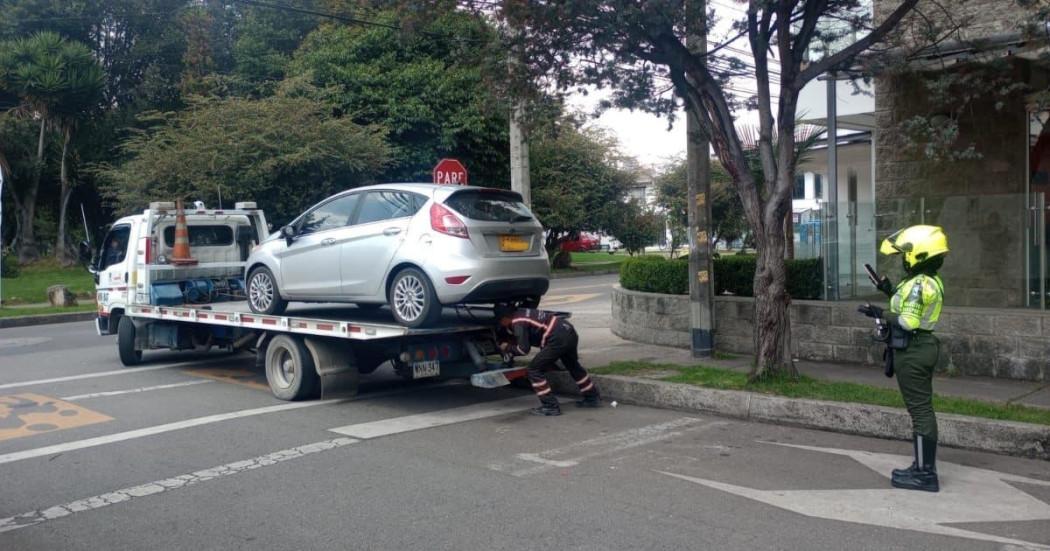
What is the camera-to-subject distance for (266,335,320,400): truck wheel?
949 centimetres

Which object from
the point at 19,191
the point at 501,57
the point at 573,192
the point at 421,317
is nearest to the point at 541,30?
the point at 501,57

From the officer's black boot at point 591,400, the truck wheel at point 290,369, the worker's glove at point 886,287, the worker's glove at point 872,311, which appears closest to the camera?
the worker's glove at point 872,311

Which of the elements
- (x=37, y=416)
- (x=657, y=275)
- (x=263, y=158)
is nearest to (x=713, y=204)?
(x=657, y=275)

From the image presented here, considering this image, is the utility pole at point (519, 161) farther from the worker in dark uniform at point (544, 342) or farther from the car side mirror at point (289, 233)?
the worker in dark uniform at point (544, 342)

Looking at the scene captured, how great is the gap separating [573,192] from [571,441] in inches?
1097

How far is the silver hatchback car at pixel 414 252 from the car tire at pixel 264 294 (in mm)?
115

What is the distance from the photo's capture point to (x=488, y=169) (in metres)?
29.2

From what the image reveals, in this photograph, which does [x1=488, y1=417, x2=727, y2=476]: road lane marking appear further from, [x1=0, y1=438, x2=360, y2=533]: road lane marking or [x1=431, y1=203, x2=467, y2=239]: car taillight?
[x1=431, y1=203, x2=467, y2=239]: car taillight

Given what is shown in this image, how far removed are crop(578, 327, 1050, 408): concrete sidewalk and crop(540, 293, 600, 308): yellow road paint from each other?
7014mm

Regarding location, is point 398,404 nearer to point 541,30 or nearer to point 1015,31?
point 541,30

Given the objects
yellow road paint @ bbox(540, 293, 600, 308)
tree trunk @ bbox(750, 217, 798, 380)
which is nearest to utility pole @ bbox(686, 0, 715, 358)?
tree trunk @ bbox(750, 217, 798, 380)

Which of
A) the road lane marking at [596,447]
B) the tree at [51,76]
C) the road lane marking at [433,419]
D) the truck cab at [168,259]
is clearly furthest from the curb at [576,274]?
the road lane marking at [596,447]

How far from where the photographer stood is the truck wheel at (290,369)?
9.49 metres

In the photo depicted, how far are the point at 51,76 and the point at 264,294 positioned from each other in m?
23.0
